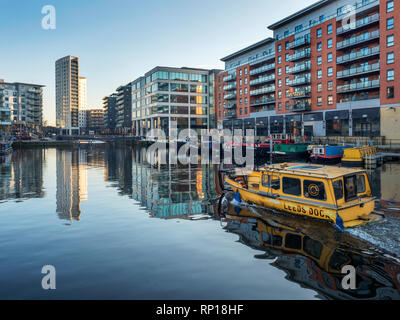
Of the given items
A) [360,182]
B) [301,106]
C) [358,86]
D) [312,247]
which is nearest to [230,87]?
[301,106]

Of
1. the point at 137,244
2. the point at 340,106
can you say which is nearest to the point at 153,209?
the point at 137,244

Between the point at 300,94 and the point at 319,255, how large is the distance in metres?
67.5

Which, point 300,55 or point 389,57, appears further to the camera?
point 300,55

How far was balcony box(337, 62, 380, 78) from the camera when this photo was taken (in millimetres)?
56497

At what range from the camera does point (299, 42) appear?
237 feet

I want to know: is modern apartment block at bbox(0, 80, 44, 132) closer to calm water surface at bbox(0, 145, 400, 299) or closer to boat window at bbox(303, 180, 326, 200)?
calm water surface at bbox(0, 145, 400, 299)

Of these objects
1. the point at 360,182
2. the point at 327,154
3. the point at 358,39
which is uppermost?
the point at 358,39

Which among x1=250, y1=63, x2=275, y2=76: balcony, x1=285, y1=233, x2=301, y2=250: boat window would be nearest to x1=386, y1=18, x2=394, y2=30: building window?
x1=250, y1=63, x2=275, y2=76: balcony

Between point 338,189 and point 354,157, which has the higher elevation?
point 354,157

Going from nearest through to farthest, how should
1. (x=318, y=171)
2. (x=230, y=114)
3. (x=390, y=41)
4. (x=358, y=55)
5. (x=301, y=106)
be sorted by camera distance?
(x=318, y=171) < (x=390, y=41) < (x=358, y=55) < (x=301, y=106) < (x=230, y=114)

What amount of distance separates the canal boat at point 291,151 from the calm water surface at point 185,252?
30068 mm

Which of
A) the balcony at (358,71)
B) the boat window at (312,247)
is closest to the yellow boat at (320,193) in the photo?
the boat window at (312,247)

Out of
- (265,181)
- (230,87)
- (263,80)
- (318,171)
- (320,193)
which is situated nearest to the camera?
(320,193)

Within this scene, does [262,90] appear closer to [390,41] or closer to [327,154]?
[390,41]
